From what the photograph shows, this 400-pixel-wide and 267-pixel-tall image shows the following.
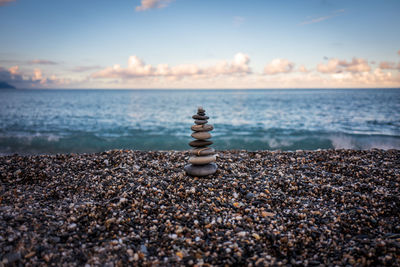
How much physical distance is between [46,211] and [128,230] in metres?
2.16

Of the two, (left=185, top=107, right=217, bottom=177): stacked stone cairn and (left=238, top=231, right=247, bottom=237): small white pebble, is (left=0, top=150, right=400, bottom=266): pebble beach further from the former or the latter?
(left=185, top=107, right=217, bottom=177): stacked stone cairn

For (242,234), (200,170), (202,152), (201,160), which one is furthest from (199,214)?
(202,152)

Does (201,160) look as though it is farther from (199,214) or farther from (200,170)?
(199,214)

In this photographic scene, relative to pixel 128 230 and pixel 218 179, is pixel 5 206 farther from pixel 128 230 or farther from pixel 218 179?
pixel 218 179

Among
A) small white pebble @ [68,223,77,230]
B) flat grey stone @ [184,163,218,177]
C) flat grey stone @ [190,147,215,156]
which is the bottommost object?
small white pebble @ [68,223,77,230]

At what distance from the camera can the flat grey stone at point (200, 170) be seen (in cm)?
744

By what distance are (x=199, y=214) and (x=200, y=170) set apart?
84.3 inches

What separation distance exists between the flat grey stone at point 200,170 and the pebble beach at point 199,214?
0.62ft

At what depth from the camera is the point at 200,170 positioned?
746 cm

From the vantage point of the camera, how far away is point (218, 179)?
732 cm

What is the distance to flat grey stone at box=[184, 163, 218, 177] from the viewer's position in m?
7.44

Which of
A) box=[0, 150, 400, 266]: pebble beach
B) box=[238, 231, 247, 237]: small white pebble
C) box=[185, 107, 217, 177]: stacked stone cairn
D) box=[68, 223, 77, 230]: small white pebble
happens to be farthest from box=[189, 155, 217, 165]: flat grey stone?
box=[68, 223, 77, 230]: small white pebble

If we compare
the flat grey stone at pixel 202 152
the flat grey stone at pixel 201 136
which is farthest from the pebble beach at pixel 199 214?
the flat grey stone at pixel 201 136

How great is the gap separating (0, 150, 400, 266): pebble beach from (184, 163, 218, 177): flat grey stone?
0.62ft
